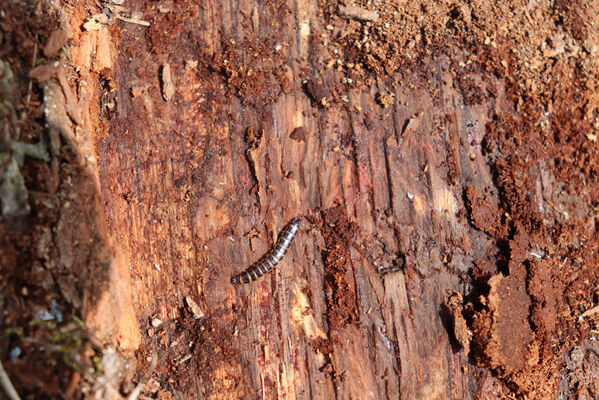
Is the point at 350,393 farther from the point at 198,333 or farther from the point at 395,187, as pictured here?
the point at 395,187

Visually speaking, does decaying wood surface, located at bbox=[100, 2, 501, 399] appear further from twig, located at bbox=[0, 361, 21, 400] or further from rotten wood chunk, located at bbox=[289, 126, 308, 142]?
twig, located at bbox=[0, 361, 21, 400]

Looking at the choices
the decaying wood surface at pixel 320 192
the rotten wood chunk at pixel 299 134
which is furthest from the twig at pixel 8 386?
the rotten wood chunk at pixel 299 134

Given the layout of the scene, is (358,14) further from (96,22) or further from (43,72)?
(43,72)

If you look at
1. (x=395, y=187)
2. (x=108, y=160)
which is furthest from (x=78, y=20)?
(x=395, y=187)

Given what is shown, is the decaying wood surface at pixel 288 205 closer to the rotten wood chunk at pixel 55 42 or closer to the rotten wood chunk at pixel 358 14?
the rotten wood chunk at pixel 358 14

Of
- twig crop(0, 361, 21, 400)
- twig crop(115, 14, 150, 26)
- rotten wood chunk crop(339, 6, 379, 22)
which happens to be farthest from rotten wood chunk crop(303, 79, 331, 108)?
twig crop(0, 361, 21, 400)

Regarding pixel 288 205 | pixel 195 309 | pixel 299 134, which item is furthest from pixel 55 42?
pixel 195 309
